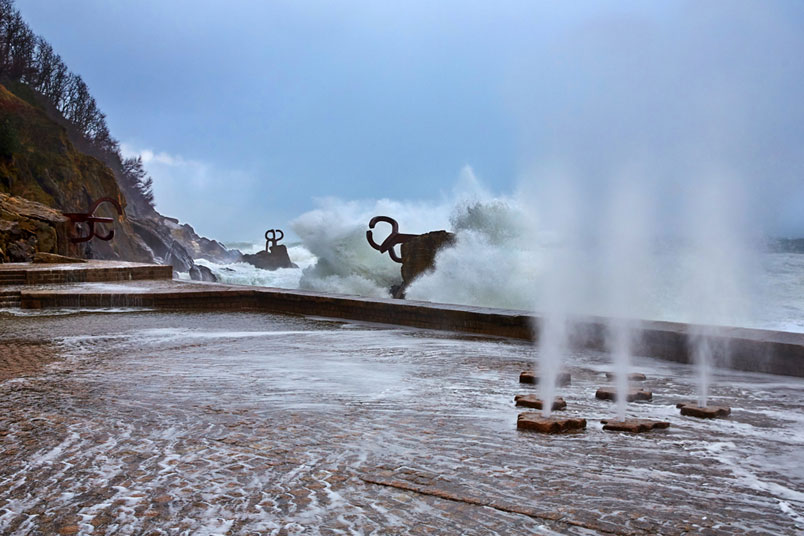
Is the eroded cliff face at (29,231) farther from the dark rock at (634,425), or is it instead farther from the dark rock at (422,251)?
the dark rock at (634,425)

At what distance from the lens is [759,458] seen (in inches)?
104

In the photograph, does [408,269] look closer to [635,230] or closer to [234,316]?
[234,316]

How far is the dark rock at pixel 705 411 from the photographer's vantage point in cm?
333

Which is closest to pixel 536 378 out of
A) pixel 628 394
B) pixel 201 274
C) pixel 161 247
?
pixel 628 394

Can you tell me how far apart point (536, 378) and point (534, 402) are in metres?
0.75

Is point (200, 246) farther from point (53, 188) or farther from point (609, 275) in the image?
point (609, 275)

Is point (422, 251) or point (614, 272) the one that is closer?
point (614, 272)

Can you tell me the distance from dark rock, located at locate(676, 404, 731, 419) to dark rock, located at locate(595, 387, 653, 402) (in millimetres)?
338

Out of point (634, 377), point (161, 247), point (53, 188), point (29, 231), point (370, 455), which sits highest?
point (53, 188)

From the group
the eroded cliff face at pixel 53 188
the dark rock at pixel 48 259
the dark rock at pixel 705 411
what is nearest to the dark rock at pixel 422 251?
the dark rock at pixel 48 259

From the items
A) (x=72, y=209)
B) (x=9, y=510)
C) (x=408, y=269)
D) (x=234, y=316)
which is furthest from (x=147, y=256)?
(x=9, y=510)

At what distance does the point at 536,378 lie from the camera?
13.8 feet

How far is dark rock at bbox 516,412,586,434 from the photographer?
2.96 m

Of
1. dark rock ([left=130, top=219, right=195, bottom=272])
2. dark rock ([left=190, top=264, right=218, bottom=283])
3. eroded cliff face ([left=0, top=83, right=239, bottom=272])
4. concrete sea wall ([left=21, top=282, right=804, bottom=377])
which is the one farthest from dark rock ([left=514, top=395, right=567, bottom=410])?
dark rock ([left=130, top=219, right=195, bottom=272])
